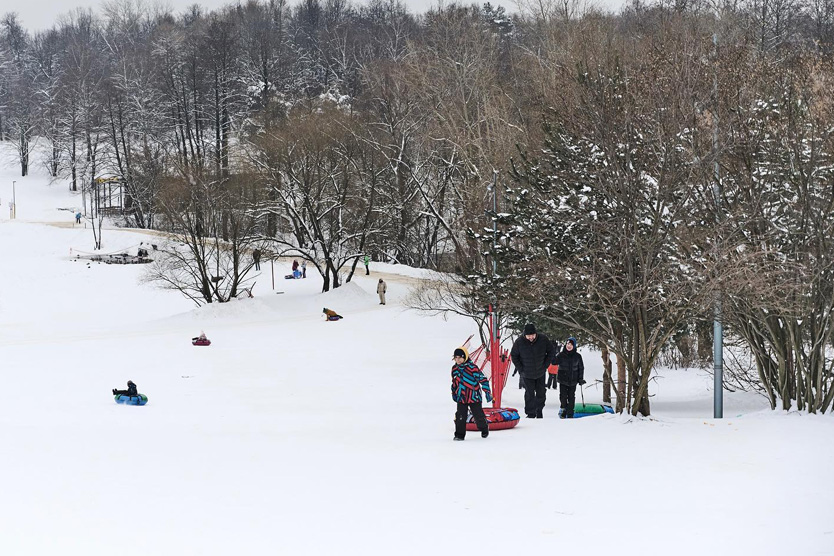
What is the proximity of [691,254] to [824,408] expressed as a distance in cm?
353

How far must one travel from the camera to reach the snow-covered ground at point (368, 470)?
8.38 meters

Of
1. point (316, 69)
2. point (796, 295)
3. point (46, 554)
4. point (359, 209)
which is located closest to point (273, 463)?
point (46, 554)

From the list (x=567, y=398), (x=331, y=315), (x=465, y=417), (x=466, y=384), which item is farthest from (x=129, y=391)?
(x=331, y=315)

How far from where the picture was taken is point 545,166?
20.4 metres

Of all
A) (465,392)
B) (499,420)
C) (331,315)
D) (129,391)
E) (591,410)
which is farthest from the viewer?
(331,315)

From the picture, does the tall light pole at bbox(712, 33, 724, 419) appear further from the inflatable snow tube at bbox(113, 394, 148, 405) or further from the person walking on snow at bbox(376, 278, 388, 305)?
the person walking on snow at bbox(376, 278, 388, 305)

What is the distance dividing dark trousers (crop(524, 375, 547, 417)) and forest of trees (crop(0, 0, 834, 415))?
1.21 meters

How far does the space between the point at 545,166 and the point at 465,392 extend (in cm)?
805

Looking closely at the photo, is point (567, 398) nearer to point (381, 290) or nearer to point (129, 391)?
point (129, 391)

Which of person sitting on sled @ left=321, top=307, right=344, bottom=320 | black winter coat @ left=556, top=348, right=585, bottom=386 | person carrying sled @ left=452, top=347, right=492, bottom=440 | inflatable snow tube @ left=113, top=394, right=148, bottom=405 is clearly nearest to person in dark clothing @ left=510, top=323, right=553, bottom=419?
black winter coat @ left=556, top=348, right=585, bottom=386

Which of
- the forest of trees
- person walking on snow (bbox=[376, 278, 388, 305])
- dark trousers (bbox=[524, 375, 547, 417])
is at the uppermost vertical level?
the forest of trees

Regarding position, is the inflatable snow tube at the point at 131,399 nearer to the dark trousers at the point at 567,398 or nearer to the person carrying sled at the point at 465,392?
the dark trousers at the point at 567,398

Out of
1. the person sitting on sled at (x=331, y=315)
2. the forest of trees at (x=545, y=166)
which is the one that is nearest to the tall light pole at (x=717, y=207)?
the forest of trees at (x=545, y=166)

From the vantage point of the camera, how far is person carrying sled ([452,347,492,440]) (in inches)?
536
